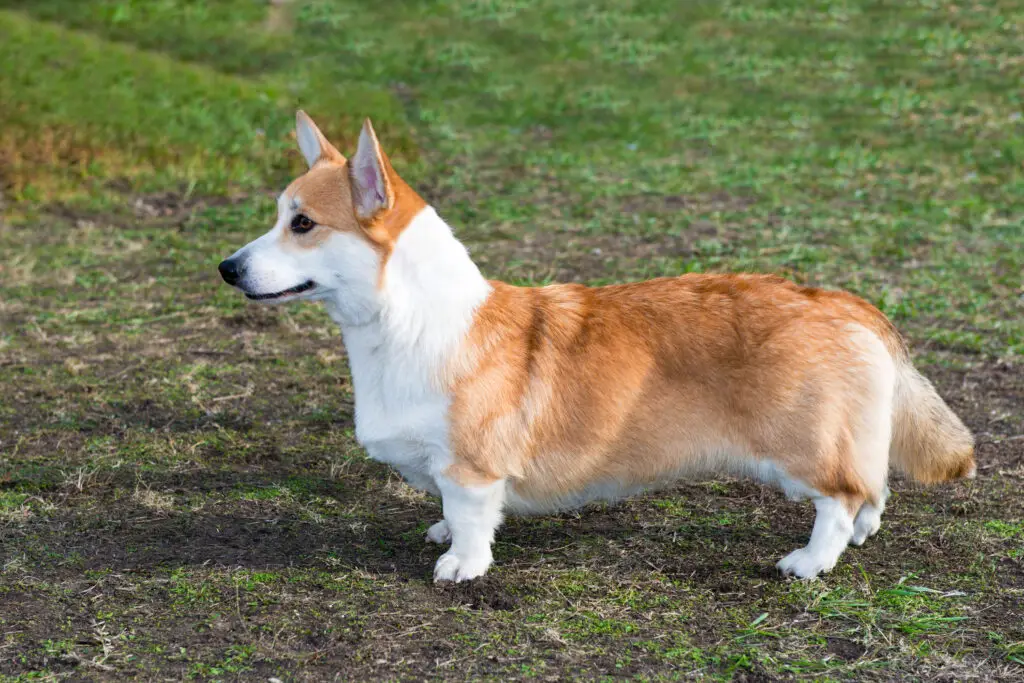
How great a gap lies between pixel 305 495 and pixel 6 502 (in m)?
1.33

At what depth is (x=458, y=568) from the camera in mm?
4785

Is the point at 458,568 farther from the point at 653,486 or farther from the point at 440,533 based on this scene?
the point at 653,486

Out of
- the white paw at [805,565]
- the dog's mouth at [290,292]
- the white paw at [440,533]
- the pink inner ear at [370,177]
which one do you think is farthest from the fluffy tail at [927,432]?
the dog's mouth at [290,292]

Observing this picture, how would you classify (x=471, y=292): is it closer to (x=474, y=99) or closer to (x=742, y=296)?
(x=742, y=296)

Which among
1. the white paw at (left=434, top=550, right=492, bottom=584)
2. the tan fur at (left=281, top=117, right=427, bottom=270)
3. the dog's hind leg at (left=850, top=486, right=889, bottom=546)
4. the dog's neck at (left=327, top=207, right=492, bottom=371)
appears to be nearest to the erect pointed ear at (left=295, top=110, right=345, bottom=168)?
the tan fur at (left=281, top=117, right=427, bottom=270)

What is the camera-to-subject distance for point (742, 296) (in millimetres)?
4852

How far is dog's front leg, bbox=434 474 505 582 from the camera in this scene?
4.69m

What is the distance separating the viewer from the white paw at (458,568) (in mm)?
4770

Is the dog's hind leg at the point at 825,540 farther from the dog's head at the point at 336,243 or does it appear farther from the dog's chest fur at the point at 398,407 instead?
the dog's head at the point at 336,243

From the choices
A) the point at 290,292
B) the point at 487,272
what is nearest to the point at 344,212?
the point at 290,292

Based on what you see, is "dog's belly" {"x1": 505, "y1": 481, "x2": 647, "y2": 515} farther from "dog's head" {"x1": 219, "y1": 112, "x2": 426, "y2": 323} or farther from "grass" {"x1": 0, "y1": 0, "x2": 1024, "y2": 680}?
"dog's head" {"x1": 219, "y1": 112, "x2": 426, "y2": 323}

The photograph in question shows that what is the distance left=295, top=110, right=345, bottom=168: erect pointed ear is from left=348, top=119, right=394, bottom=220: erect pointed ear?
0.34 metres

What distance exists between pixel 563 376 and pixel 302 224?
1.19 m

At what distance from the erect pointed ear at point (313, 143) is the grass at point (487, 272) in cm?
161
